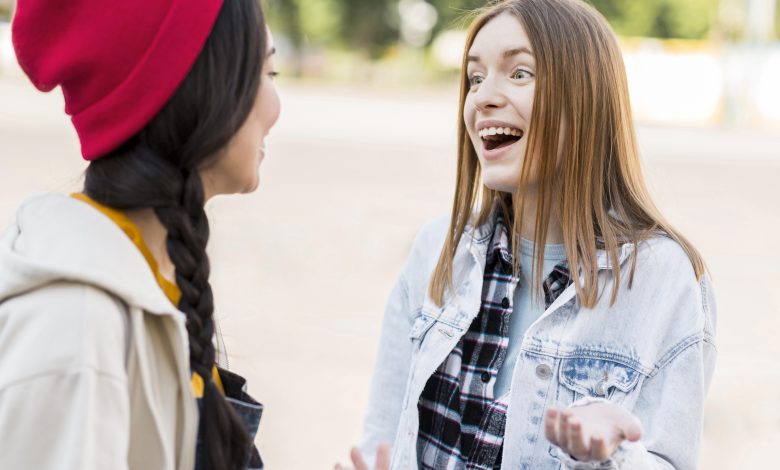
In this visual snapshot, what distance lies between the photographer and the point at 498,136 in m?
2.06

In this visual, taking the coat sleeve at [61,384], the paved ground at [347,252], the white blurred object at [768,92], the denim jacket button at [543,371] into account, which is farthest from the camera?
the white blurred object at [768,92]

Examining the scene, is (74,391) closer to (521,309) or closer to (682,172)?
(521,309)

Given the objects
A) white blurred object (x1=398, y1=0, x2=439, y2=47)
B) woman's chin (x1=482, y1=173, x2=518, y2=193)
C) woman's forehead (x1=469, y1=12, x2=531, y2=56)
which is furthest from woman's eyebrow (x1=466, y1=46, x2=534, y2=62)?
white blurred object (x1=398, y1=0, x2=439, y2=47)

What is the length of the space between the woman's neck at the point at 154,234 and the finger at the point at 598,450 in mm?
723

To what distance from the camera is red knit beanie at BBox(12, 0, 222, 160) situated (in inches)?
53.0

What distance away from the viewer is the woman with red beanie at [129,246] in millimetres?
1188

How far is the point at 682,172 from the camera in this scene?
12.0m

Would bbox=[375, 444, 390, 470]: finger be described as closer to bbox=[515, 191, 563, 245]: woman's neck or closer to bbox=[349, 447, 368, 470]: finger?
bbox=[349, 447, 368, 470]: finger

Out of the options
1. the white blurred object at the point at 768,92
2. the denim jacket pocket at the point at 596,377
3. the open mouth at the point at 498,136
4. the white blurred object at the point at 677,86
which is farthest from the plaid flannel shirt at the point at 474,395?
the white blurred object at the point at 768,92

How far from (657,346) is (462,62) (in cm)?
79

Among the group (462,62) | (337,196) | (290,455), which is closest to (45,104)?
(337,196)

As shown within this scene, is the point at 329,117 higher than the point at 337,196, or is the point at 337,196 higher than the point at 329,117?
the point at 329,117

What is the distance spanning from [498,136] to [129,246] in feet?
3.24

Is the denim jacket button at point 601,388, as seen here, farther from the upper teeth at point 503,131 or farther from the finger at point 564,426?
the upper teeth at point 503,131
